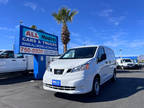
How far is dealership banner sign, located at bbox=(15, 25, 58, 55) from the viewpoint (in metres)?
7.99

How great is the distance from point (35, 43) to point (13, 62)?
2.23m

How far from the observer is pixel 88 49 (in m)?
5.62

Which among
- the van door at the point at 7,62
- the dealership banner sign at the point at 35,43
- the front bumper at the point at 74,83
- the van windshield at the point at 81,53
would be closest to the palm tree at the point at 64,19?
the dealership banner sign at the point at 35,43

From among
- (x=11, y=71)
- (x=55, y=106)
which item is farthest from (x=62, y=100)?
(x=11, y=71)

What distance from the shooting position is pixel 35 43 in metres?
8.99

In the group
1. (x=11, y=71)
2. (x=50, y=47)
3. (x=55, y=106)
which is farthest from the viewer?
(x=50, y=47)

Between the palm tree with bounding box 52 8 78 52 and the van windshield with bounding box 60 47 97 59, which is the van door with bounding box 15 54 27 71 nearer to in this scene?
the van windshield with bounding box 60 47 97 59

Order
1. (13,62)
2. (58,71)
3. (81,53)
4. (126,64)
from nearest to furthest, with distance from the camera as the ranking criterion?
(58,71) → (81,53) → (13,62) → (126,64)

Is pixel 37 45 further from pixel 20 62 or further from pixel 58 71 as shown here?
pixel 58 71

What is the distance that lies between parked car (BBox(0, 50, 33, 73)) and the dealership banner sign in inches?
55.2

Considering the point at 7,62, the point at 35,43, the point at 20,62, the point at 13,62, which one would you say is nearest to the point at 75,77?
the point at 35,43

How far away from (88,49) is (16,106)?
3601 mm

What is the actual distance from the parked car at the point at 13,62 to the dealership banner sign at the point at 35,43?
140 centimetres

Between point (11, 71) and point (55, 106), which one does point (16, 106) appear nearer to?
point (55, 106)
